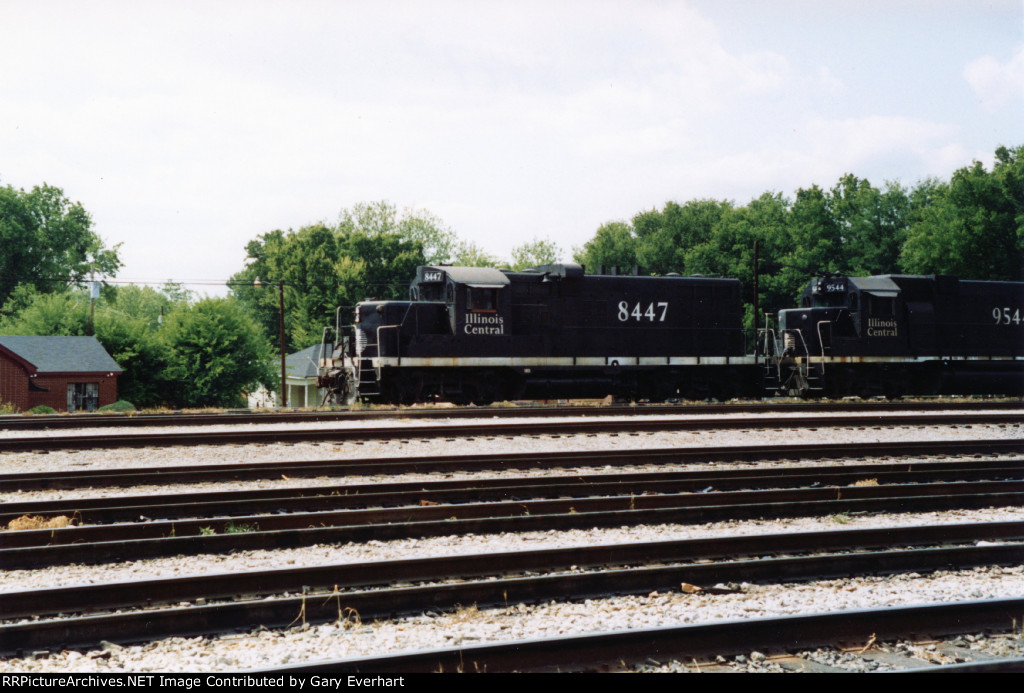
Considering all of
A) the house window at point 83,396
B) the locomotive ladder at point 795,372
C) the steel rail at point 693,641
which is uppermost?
the locomotive ladder at point 795,372

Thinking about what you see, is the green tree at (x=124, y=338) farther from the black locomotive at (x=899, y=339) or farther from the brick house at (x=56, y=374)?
the black locomotive at (x=899, y=339)

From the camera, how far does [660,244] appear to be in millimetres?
72250

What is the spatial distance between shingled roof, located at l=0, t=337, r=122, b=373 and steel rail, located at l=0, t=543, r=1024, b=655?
3699 centimetres

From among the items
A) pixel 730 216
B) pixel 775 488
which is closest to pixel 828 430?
pixel 775 488

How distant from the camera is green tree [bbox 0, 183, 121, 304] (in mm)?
56781

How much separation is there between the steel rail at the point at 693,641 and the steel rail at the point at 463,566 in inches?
52.9

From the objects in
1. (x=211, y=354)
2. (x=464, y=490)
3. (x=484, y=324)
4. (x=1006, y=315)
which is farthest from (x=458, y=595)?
(x=211, y=354)

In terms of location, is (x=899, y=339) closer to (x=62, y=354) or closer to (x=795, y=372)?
(x=795, y=372)

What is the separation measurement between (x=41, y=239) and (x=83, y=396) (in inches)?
1164

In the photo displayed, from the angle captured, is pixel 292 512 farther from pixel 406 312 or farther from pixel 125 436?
pixel 406 312

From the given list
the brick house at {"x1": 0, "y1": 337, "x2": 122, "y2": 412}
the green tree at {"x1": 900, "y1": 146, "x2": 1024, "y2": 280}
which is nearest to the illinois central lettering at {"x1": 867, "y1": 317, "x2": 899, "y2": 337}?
the green tree at {"x1": 900, "y1": 146, "x2": 1024, "y2": 280}

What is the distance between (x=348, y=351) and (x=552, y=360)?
15.5 ft

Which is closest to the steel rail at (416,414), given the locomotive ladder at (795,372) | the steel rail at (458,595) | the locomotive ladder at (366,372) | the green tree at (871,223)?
the locomotive ladder at (366,372)

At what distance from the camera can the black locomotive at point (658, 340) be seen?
16359 millimetres
